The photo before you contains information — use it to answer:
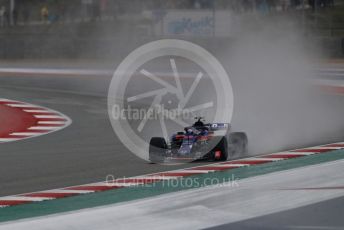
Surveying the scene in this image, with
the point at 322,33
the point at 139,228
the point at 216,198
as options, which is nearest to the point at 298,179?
the point at 216,198

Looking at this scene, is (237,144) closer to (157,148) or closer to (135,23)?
(157,148)

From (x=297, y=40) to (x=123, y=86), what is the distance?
573 centimetres

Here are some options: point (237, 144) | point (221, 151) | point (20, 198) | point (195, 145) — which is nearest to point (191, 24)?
point (237, 144)

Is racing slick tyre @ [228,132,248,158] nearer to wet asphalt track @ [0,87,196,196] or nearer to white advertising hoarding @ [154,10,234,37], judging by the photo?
wet asphalt track @ [0,87,196,196]

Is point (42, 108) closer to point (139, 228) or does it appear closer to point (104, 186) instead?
point (104, 186)

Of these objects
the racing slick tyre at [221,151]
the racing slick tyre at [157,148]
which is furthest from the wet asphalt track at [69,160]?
the racing slick tyre at [221,151]

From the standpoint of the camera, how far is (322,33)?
32531 mm

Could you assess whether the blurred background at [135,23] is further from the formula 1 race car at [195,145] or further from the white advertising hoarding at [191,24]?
the formula 1 race car at [195,145]

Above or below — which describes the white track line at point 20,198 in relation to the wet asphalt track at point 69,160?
below

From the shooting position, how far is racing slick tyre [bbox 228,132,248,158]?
1241cm

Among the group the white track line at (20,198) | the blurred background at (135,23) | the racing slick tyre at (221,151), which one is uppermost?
the blurred background at (135,23)

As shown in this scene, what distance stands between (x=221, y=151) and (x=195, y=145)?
39 centimetres

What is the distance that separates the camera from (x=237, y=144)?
12.5 metres

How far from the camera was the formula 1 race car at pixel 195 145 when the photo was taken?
11.8 m
